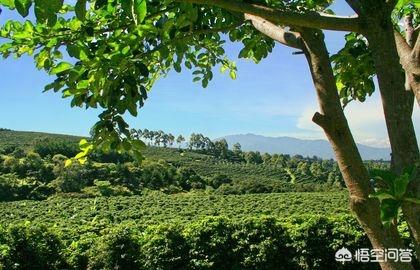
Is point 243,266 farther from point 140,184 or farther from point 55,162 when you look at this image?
point 55,162

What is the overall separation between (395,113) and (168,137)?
161m

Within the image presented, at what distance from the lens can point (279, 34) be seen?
2.40m

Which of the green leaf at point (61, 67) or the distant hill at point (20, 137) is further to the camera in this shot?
the distant hill at point (20, 137)

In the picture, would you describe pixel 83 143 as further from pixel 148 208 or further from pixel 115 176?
pixel 115 176

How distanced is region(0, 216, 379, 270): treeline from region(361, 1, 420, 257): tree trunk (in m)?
13.7

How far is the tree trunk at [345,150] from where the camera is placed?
1852 millimetres

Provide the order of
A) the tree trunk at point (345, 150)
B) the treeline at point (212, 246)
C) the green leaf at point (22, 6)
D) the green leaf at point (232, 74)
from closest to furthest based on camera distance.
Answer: the green leaf at point (22, 6)
the tree trunk at point (345, 150)
the green leaf at point (232, 74)
the treeline at point (212, 246)

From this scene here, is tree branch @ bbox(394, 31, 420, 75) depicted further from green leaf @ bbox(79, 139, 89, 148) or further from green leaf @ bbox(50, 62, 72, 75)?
green leaf @ bbox(79, 139, 89, 148)

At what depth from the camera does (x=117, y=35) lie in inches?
90.8

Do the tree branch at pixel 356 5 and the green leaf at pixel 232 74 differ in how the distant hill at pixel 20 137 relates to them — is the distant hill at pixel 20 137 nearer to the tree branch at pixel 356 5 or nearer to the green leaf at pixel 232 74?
the green leaf at pixel 232 74

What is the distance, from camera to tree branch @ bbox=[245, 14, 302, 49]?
2.26m

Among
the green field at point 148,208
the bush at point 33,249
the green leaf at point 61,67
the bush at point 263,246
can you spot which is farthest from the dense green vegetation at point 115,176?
the green leaf at point 61,67

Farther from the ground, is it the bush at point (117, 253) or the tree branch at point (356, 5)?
the tree branch at point (356, 5)

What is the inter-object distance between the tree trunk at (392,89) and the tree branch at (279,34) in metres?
0.62
